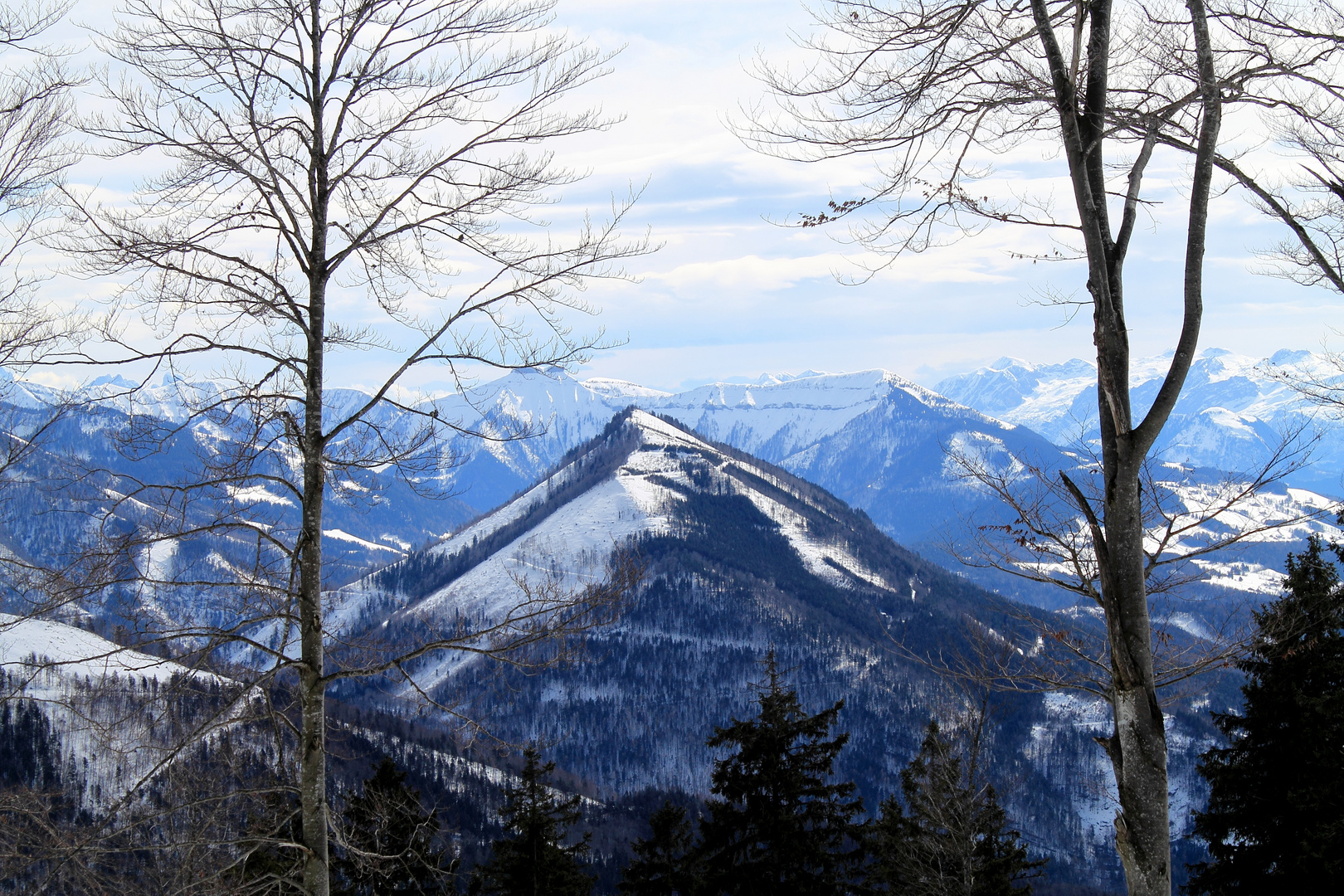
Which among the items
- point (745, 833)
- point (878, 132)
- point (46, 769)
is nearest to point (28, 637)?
point (46, 769)

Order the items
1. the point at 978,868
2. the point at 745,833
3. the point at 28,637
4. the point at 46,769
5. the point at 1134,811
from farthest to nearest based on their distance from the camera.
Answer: the point at 28,637 < the point at 46,769 < the point at 745,833 < the point at 978,868 < the point at 1134,811

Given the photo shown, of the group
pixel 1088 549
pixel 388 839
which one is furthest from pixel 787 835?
pixel 1088 549

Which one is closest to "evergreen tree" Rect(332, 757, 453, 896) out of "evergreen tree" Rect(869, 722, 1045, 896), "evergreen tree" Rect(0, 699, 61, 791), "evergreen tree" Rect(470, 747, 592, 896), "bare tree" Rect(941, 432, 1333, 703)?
"evergreen tree" Rect(470, 747, 592, 896)

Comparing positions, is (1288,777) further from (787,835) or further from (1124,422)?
(1124,422)

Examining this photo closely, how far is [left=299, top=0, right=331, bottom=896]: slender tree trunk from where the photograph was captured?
7.91m

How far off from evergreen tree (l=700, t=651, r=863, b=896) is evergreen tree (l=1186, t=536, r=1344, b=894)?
710 centimetres

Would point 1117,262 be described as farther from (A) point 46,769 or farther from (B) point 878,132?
(A) point 46,769

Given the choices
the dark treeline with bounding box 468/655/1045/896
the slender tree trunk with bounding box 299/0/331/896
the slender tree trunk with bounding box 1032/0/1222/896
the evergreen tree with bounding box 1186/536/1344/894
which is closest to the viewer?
the slender tree trunk with bounding box 1032/0/1222/896

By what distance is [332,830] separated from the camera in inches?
329

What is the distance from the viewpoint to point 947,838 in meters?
17.2

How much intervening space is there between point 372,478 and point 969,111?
20.7ft

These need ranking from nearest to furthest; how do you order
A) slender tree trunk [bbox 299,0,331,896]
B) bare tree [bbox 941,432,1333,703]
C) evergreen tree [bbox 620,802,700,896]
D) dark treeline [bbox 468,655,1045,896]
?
bare tree [bbox 941,432,1333,703]
slender tree trunk [bbox 299,0,331,896]
dark treeline [bbox 468,655,1045,896]
evergreen tree [bbox 620,802,700,896]

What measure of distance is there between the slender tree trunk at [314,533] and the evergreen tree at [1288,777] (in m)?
15.6

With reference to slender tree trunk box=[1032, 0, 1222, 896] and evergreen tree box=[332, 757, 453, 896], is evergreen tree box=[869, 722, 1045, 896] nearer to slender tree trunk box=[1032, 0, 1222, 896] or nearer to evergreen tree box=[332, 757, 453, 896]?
evergreen tree box=[332, 757, 453, 896]
